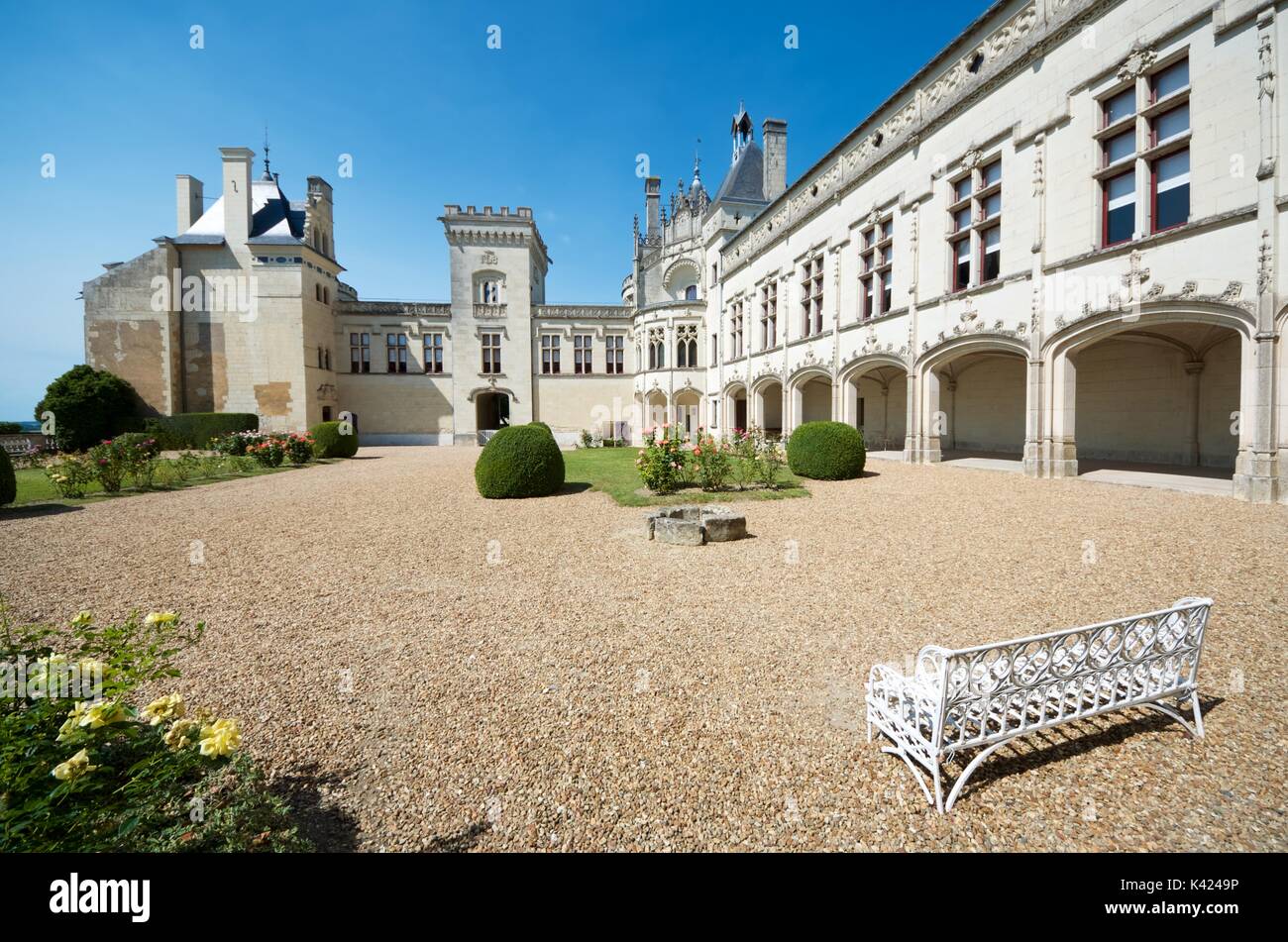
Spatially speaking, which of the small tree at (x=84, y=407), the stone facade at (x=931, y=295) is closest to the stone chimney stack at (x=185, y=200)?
the stone facade at (x=931, y=295)

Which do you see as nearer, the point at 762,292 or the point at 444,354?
the point at 762,292

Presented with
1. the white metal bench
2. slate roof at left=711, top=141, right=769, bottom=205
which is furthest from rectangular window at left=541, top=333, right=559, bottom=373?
the white metal bench

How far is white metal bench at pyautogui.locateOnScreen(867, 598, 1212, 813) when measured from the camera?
88.4 inches

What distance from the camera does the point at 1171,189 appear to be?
895cm

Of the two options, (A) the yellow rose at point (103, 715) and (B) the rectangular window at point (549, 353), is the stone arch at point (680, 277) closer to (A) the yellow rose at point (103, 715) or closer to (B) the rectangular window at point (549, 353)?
(B) the rectangular window at point (549, 353)

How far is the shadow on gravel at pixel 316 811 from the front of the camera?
209cm

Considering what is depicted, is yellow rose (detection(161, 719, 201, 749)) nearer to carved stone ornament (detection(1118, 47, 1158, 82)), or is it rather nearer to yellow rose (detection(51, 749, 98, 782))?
yellow rose (detection(51, 749, 98, 782))

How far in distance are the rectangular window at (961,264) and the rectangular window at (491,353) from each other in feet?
75.3

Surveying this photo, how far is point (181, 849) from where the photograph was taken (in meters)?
1.68

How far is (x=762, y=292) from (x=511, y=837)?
23205mm
